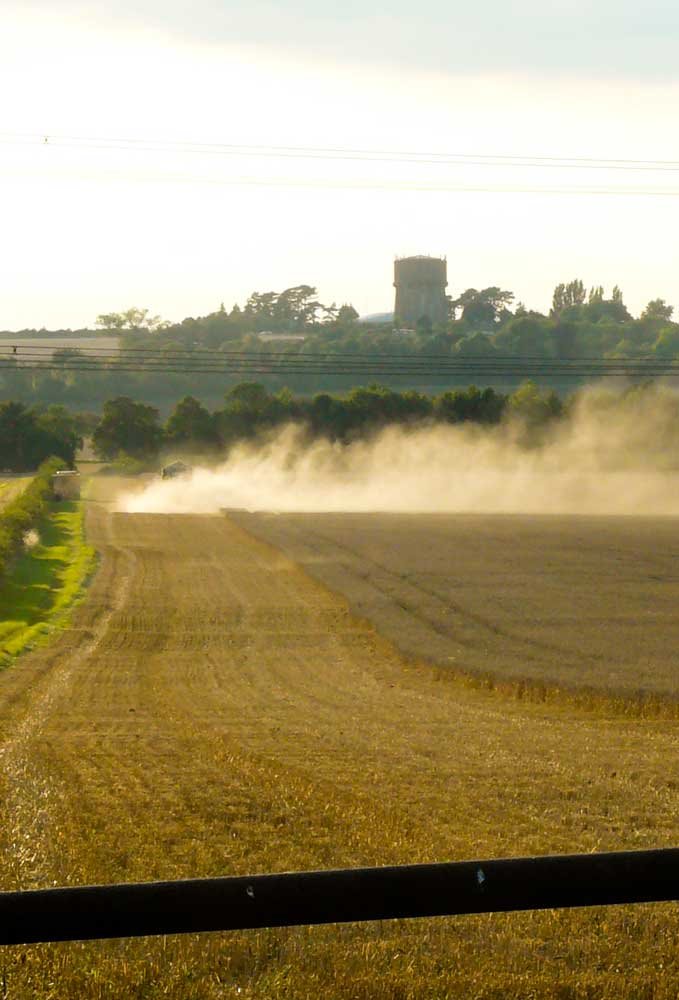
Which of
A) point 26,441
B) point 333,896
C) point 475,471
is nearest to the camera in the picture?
point 333,896

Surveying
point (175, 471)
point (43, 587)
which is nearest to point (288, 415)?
point (175, 471)

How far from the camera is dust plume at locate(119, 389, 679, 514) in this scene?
7619 centimetres

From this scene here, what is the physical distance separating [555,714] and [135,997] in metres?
14.2

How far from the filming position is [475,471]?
88250mm

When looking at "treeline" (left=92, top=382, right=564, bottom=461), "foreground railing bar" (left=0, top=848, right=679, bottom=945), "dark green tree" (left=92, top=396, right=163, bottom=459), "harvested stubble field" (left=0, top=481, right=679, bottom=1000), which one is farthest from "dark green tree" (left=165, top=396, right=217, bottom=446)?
"foreground railing bar" (left=0, top=848, right=679, bottom=945)

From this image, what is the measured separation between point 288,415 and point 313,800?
107 meters

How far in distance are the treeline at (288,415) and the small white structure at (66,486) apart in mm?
29365

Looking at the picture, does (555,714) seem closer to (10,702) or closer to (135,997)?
(10,702)

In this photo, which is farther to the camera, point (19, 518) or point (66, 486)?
point (66, 486)

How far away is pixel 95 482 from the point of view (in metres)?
101

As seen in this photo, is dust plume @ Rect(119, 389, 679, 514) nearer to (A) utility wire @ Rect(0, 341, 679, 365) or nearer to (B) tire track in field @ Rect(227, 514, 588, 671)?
(A) utility wire @ Rect(0, 341, 679, 365)

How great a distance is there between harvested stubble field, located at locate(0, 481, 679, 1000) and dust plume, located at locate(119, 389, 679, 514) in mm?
48929

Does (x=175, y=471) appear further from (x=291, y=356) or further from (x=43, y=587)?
(x=291, y=356)

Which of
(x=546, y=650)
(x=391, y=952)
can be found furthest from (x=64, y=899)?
(x=546, y=650)
